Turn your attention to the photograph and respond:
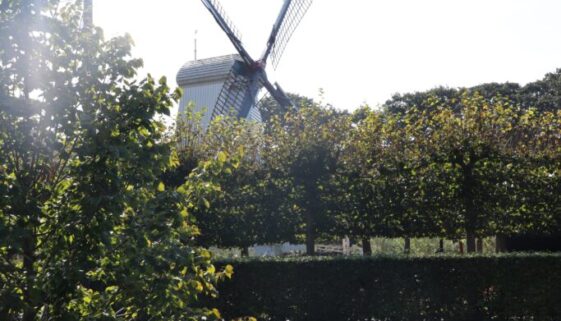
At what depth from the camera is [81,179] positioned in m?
4.15

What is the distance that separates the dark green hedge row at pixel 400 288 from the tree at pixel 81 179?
6.65 metres

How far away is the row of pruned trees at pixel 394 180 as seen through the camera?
13.6 m

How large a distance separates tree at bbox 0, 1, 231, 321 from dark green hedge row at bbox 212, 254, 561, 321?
6.65 meters

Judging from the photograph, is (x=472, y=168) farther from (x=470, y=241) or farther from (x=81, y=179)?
(x=81, y=179)

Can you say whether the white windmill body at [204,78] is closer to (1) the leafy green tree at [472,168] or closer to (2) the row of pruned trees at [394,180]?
(2) the row of pruned trees at [394,180]

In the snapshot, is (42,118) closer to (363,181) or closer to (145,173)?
(145,173)

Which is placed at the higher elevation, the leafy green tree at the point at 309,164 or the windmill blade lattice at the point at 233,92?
the windmill blade lattice at the point at 233,92

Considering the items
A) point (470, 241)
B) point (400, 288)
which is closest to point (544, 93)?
point (470, 241)

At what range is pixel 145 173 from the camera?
4.30m

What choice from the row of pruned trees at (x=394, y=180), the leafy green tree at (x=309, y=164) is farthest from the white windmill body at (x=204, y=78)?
the row of pruned trees at (x=394, y=180)

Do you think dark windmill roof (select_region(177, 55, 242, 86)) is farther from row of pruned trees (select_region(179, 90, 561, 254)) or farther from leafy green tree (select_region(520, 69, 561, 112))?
row of pruned trees (select_region(179, 90, 561, 254))

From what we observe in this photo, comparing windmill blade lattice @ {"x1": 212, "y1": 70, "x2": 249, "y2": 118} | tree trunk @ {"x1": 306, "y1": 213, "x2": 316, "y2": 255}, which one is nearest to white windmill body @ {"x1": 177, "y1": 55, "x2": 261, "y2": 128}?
windmill blade lattice @ {"x1": 212, "y1": 70, "x2": 249, "y2": 118}

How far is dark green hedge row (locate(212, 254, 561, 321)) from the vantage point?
10.7 metres

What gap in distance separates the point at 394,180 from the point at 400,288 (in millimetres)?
3447
